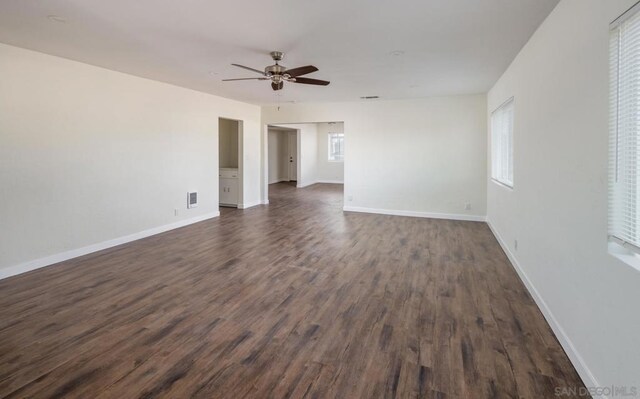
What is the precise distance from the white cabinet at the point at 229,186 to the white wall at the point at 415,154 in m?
2.30

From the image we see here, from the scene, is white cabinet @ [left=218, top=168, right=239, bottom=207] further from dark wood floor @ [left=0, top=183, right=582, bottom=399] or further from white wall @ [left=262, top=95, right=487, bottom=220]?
dark wood floor @ [left=0, top=183, right=582, bottom=399]

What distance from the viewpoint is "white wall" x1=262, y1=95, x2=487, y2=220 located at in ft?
22.3

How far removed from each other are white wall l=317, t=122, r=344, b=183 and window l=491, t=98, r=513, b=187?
27.2 feet

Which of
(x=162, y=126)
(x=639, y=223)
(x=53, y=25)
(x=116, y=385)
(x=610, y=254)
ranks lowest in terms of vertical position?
(x=116, y=385)

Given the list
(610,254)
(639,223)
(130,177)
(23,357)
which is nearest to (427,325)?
(610,254)

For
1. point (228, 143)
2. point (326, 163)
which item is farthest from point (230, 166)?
point (326, 163)

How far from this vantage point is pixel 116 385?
200 cm

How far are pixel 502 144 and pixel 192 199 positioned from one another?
18.3 ft

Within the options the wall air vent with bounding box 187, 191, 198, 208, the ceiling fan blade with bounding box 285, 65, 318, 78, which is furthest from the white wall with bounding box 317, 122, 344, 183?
the ceiling fan blade with bounding box 285, 65, 318, 78

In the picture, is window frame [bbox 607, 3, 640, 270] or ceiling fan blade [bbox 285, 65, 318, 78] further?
ceiling fan blade [bbox 285, 65, 318, 78]

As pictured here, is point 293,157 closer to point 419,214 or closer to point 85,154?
point 419,214

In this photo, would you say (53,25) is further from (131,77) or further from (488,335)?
(488,335)

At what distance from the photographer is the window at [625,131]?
1642 millimetres

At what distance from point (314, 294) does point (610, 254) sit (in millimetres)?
2283
